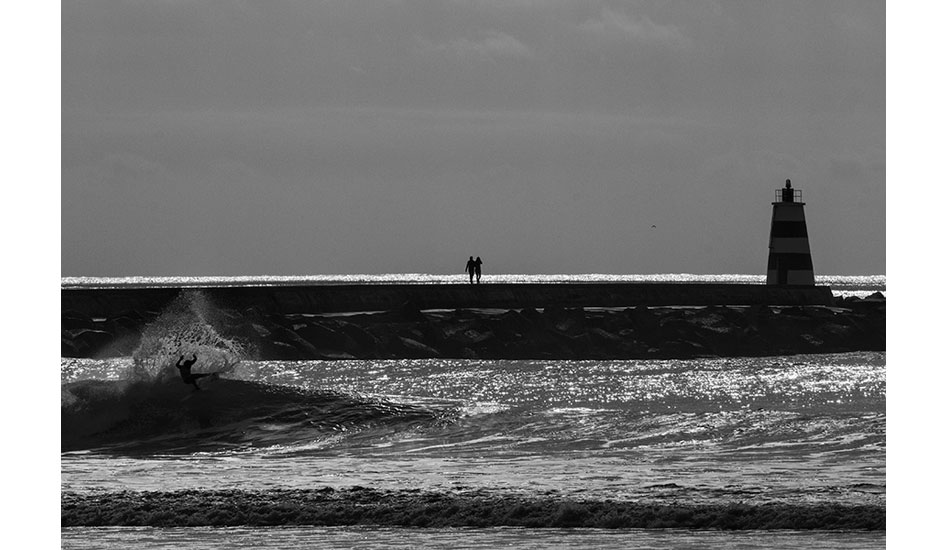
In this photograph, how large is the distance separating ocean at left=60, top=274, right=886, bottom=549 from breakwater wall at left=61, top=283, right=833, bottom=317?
10.2m

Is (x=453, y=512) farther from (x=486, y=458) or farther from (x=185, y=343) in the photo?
(x=185, y=343)

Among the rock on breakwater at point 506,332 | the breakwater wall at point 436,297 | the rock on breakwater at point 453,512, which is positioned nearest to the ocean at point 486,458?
the rock on breakwater at point 453,512

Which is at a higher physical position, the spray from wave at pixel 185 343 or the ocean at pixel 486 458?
the spray from wave at pixel 185 343

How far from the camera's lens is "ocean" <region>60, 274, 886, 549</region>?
1131cm

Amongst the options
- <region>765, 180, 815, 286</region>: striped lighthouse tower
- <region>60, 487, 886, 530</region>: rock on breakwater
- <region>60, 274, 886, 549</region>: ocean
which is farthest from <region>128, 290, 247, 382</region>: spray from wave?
<region>765, 180, 815, 286</region>: striped lighthouse tower

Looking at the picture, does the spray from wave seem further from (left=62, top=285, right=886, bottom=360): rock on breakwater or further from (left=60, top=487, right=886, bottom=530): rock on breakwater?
(left=60, top=487, right=886, bottom=530): rock on breakwater

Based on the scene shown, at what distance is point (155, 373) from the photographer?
24.7 metres

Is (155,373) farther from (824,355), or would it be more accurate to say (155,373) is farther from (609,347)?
(824,355)

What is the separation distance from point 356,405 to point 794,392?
860 centimetres

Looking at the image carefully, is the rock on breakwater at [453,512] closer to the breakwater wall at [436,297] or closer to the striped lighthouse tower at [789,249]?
the breakwater wall at [436,297]

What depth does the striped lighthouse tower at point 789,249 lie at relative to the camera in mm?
51469

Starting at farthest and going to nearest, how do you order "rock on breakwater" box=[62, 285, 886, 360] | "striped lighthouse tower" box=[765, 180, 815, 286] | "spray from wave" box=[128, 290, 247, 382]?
"striped lighthouse tower" box=[765, 180, 815, 286]
"rock on breakwater" box=[62, 285, 886, 360]
"spray from wave" box=[128, 290, 247, 382]

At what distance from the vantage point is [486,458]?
15.7 meters

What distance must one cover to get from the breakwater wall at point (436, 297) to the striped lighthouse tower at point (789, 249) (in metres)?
2.70
